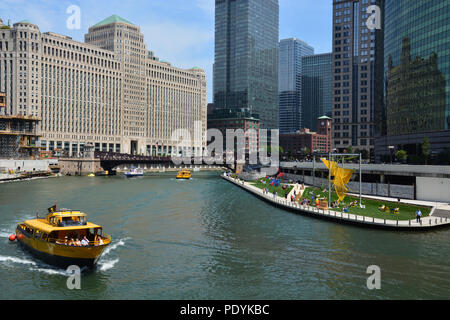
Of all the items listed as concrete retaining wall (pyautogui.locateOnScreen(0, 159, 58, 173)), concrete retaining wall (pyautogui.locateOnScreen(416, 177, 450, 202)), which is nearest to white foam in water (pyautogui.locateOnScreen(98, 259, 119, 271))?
concrete retaining wall (pyautogui.locateOnScreen(416, 177, 450, 202))

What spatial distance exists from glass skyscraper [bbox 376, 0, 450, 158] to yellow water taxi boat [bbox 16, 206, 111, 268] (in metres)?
99.8

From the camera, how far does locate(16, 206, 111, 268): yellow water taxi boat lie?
40.8 meters

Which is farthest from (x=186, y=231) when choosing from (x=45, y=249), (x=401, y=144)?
(x=401, y=144)

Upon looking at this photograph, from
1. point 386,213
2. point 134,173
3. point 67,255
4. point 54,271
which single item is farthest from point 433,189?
point 134,173

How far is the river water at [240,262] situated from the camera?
3559cm

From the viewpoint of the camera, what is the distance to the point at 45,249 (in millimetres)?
43156

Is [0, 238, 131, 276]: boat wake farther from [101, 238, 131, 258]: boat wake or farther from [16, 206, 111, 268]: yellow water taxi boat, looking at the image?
[16, 206, 111, 268]: yellow water taxi boat

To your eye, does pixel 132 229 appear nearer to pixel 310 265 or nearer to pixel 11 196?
pixel 310 265

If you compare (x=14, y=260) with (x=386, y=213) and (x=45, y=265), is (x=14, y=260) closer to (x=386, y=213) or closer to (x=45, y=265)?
(x=45, y=265)

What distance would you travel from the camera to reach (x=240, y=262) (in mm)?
43750

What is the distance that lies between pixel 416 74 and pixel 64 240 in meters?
112

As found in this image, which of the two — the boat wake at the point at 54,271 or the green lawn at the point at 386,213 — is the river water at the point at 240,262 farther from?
the green lawn at the point at 386,213

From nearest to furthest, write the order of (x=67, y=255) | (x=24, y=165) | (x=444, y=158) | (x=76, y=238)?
1. (x=67, y=255)
2. (x=76, y=238)
3. (x=444, y=158)
4. (x=24, y=165)
